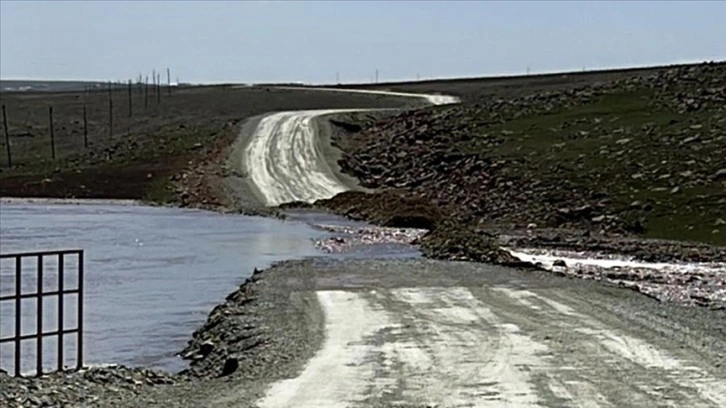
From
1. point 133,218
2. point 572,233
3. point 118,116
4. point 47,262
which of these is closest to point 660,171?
point 572,233

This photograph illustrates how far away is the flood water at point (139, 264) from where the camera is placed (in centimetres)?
2280

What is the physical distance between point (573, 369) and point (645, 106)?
55673mm

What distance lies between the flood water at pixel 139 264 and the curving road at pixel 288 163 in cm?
699

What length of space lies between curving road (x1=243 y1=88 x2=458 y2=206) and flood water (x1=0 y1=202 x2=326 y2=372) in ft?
22.9

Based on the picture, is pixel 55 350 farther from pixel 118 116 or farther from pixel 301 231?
pixel 118 116

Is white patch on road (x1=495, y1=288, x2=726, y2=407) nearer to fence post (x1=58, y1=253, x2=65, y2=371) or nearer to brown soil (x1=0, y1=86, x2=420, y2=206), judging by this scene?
fence post (x1=58, y1=253, x2=65, y2=371)

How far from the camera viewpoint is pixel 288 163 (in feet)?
212

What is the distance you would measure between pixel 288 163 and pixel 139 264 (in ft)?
103

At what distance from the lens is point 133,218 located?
47.4 metres

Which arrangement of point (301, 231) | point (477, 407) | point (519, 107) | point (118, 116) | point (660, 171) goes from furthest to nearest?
point (118, 116) → point (519, 107) → point (660, 171) → point (301, 231) → point (477, 407)

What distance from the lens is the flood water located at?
22797 mm

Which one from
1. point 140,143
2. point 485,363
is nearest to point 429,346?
point 485,363

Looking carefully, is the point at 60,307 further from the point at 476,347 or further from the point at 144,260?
the point at 144,260

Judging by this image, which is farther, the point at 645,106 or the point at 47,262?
the point at 645,106
